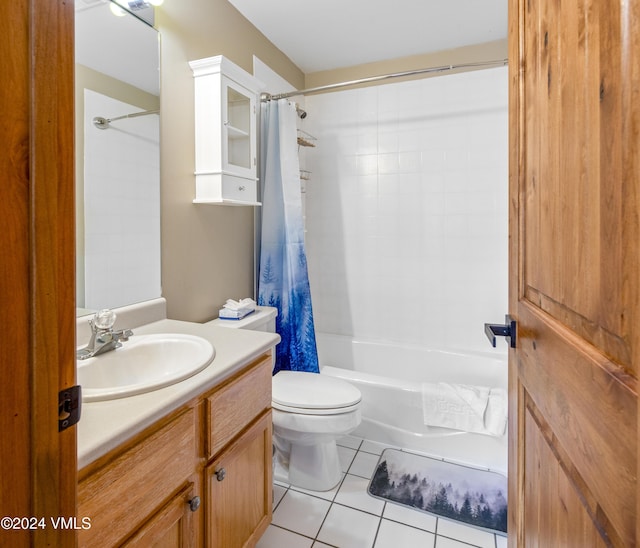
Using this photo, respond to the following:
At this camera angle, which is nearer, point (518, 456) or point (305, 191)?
point (518, 456)

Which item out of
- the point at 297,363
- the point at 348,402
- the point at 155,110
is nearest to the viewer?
the point at 155,110

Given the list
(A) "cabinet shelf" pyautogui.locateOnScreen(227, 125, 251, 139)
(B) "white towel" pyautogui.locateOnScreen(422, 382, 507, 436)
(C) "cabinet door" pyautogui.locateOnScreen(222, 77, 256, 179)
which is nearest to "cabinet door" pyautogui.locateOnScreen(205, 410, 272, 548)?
(B) "white towel" pyautogui.locateOnScreen(422, 382, 507, 436)

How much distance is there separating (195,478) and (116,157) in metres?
1.11

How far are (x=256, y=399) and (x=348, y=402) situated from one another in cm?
56

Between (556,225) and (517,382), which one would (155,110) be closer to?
(556,225)

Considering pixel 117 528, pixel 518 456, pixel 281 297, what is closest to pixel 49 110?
pixel 117 528

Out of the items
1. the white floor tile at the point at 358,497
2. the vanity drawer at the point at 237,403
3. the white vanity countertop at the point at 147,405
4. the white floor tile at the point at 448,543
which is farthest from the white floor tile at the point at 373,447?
the white vanity countertop at the point at 147,405

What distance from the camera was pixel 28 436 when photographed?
15.5 inches

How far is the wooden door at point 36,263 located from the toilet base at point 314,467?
4.48 feet

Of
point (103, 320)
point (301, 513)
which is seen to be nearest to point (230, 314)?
point (103, 320)

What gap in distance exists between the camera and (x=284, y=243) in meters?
2.14

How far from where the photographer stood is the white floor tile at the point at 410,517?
147cm

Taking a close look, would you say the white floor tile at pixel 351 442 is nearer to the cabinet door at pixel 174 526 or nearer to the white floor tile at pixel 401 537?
the white floor tile at pixel 401 537

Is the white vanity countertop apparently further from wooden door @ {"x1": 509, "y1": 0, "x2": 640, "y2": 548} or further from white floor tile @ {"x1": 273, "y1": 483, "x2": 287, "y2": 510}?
white floor tile @ {"x1": 273, "y1": 483, "x2": 287, "y2": 510}
